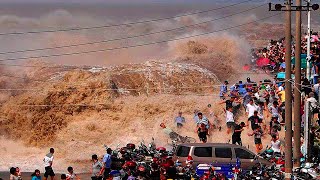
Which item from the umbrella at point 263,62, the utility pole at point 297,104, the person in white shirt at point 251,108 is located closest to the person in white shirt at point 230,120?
the person in white shirt at point 251,108

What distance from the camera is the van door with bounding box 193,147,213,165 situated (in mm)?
28750

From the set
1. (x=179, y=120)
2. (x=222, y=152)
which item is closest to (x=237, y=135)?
(x=222, y=152)

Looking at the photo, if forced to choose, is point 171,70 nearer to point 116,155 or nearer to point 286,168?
point 116,155

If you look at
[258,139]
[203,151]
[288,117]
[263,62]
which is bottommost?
[203,151]

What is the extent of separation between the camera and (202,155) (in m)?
29.0

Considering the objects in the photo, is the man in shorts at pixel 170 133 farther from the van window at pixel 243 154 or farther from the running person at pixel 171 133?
the van window at pixel 243 154

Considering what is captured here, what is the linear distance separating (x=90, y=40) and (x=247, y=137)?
55382 mm

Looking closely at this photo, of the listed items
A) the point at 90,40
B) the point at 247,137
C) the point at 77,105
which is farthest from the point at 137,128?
the point at 90,40

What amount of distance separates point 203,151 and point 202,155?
158 millimetres

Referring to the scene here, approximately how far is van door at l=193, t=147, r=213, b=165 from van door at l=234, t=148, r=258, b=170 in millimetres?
930

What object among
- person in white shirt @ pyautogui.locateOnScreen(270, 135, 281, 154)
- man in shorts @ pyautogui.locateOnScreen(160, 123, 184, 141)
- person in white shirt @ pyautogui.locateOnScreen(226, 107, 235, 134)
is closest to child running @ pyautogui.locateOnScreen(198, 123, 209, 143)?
person in white shirt @ pyautogui.locateOnScreen(226, 107, 235, 134)

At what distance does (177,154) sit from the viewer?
28.9 metres

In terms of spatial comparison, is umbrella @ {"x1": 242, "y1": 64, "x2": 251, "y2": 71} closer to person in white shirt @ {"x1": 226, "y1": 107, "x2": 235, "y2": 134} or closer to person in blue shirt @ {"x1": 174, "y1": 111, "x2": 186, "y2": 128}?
person in blue shirt @ {"x1": 174, "y1": 111, "x2": 186, "y2": 128}

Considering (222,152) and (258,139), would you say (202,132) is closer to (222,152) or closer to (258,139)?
(258,139)
